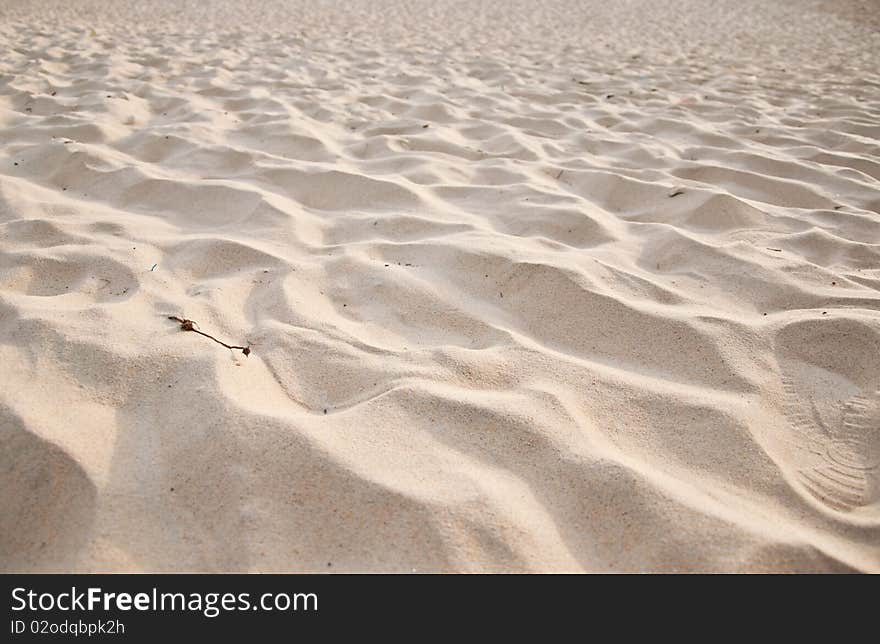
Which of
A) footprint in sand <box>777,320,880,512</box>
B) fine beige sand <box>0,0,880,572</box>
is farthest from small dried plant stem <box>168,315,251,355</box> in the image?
footprint in sand <box>777,320,880,512</box>

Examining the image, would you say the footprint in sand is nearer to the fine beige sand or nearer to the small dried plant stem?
the fine beige sand

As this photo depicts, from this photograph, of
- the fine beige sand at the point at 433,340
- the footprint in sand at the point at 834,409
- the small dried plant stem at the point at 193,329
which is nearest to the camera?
the fine beige sand at the point at 433,340

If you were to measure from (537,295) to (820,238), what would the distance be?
1.00 meters

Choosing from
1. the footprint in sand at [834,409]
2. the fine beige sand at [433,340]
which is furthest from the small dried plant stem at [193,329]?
the footprint in sand at [834,409]

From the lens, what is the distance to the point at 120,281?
4.93ft

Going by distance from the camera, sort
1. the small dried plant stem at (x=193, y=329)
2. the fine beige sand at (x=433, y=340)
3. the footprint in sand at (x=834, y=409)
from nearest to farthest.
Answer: the fine beige sand at (x=433, y=340), the footprint in sand at (x=834, y=409), the small dried plant stem at (x=193, y=329)

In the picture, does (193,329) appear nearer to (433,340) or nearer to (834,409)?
(433,340)

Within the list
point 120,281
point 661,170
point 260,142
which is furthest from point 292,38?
point 120,281

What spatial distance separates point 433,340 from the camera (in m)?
1.36

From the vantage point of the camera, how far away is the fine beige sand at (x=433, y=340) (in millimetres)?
922

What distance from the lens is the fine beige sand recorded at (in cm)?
92

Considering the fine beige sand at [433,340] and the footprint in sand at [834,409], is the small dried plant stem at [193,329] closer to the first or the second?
the fine beige sand at [433,340]

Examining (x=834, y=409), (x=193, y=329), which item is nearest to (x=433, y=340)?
(x=193, y=329)
